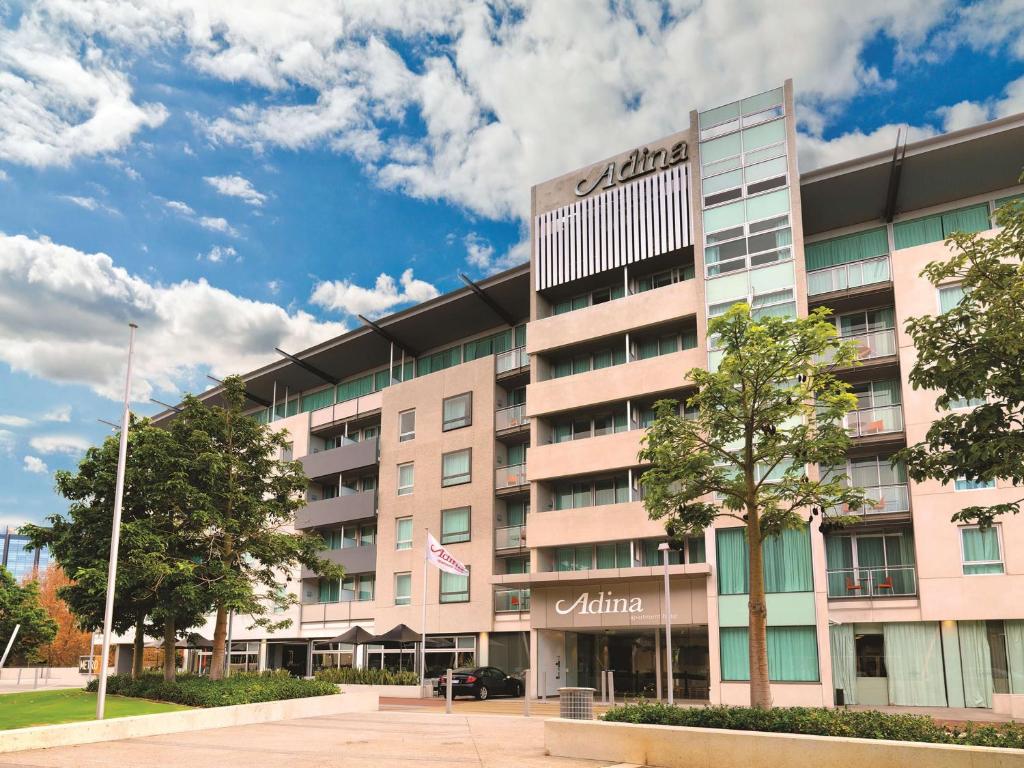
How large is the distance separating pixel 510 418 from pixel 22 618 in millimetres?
37528

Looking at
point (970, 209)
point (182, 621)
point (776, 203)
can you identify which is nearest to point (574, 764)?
point (182, 621)

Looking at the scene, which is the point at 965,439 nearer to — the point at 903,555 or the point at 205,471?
the point at 903,555

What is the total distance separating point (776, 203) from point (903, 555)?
43.2 feet

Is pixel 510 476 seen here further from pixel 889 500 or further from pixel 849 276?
pixel 849 276

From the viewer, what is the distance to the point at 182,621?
32.3 m

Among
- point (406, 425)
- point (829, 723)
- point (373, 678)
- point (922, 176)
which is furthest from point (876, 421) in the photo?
point (406, 425)

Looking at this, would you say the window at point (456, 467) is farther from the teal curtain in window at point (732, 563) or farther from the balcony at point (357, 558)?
the teal curtain in window at point (732, 563)

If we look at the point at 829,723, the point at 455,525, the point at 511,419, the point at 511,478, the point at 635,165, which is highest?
the point at 635,165

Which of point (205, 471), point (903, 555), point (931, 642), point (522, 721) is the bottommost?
point (522, 721)

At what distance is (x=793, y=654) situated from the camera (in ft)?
99.2

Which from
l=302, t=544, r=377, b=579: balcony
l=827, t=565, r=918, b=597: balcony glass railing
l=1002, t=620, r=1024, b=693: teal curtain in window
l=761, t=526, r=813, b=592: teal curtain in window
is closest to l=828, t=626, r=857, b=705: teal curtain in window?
l=827, t=565, r=918, b=597: balcony glass railing

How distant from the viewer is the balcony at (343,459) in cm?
4934

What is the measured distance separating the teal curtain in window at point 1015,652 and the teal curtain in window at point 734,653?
311 inches

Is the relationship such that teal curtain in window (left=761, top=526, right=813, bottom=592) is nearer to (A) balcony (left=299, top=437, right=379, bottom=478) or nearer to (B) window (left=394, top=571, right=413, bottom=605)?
(B) window (left=394, top=571, right=413, bottom=605)
